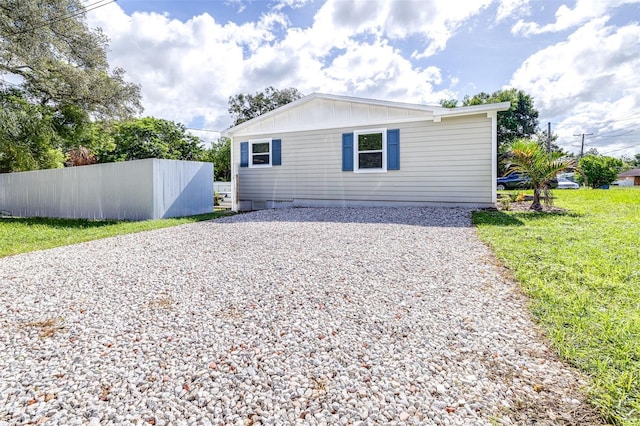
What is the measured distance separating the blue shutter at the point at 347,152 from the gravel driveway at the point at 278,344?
5.66 meters

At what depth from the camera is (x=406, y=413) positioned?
1.54 metres

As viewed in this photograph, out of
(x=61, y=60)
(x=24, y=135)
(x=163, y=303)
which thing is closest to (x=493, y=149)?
(x=163, y=303)

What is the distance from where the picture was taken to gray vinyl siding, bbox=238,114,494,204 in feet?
27.5

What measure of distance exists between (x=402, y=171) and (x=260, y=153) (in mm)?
4815

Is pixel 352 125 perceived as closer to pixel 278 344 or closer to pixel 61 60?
pixel 278 344

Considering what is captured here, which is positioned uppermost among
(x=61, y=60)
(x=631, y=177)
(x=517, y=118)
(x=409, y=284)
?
(x=517, y=118)

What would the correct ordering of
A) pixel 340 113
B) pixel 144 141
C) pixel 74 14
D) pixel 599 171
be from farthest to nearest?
1. pixel 144 141
2. pixel 599 171
3. pixel 74 14
4. pixel 340 113

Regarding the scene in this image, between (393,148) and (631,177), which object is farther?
(631,177)

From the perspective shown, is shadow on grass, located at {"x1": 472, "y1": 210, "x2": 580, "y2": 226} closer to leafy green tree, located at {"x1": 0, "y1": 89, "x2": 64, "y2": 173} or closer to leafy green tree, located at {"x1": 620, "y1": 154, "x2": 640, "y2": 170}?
leafy green tree, located at {"x1": 0, "y1": 89, "x2": 64, "y2": 173}

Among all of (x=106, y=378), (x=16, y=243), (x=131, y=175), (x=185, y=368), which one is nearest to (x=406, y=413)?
(x=185, y=368)

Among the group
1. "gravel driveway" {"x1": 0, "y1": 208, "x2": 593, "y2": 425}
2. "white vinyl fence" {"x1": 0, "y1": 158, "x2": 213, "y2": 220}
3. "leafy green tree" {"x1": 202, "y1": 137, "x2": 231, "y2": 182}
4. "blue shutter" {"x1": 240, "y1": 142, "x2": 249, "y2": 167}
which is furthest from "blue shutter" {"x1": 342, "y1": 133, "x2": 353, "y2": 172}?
"leafy green tree" {"x1": 202, "y1": 137, "x2": 231, "y2": 182}

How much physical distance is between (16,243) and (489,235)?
8.44 metres

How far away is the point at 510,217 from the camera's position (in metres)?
6.96

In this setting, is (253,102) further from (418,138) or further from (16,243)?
(16,243)
